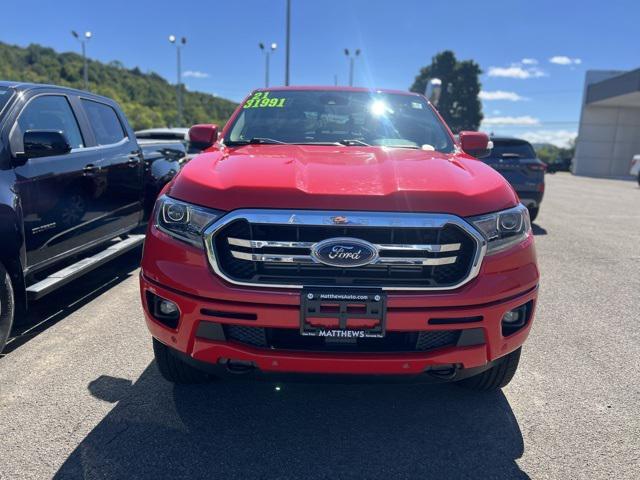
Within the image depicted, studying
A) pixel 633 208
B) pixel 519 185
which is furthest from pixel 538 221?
pixel 633 208

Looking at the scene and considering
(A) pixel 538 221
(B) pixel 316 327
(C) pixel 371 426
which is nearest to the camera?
(B) pixel 316 327

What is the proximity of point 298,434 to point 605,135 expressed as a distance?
153ft

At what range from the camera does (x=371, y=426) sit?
270 centimetres

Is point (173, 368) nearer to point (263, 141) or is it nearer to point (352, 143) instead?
point (263, 141)

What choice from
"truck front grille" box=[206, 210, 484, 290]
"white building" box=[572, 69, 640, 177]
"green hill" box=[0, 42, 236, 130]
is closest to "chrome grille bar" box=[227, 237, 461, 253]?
"truck front grille" box=[206, 210, 484, 290]

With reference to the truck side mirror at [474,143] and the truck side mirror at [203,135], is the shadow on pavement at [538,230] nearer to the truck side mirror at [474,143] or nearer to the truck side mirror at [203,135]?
the truck side mirror at [474,143]

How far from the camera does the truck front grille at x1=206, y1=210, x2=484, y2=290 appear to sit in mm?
2254

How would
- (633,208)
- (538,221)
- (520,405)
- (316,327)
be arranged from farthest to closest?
1. (633,208)
2. (538,221)
3. (520,405)
4. (316,327)

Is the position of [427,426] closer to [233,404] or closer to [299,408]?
[299,408]

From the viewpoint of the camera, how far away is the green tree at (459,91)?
212ft

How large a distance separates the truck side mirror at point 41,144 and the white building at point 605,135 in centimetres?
4397

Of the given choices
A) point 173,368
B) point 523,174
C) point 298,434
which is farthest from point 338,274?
point 523,174

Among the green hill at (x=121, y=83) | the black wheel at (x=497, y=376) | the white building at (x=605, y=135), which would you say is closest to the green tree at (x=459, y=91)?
the white building at (x=605, y=135)

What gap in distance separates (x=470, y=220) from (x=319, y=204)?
0.70 meters
